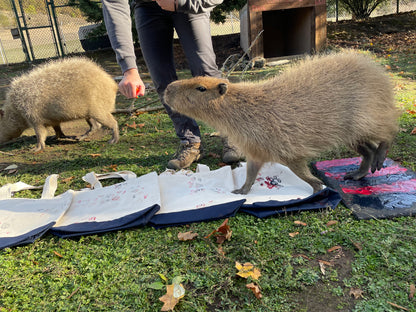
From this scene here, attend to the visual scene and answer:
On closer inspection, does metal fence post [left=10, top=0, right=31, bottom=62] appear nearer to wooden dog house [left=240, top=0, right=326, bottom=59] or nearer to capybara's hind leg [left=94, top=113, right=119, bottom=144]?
wooden dog house [left=240, top=0, right=326, bottom=59]

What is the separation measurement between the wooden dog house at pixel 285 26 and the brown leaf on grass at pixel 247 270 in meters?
6.43

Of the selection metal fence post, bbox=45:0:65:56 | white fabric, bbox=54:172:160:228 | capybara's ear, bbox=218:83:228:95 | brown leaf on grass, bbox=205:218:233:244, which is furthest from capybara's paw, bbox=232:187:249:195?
metal fence post, bbox=45:0:65:56

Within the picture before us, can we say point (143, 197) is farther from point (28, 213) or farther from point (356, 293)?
point (356, 293)

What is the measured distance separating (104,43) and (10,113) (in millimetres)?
7301

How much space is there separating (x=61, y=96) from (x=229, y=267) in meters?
3.38

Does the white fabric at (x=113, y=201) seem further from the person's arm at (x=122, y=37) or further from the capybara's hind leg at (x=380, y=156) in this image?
the capybara's hind leg at (x=380, y=156)

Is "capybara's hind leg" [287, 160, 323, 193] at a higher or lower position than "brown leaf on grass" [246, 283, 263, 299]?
higher

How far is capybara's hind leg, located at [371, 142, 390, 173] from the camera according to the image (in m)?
2.73

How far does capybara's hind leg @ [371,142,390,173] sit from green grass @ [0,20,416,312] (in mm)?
632

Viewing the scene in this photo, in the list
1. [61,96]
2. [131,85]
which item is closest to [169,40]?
[131,85]

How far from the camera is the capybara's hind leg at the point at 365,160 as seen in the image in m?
2.83

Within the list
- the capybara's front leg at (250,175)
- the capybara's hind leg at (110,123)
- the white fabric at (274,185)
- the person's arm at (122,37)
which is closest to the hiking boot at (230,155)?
the white fabric at (274,185)

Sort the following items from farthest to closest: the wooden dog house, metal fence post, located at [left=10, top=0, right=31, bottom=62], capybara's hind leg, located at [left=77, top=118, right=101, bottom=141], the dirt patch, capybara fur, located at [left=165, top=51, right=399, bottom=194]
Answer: metal fence post, located at [left=10, top=0, right=31, bottom=62] → the wooden dog house → capybara's hind leg, located at [left=77, top=118, right=101, bottom=141] → capybara fur, located at [left=165, top=51, right=399, bottom=194] → the dirt patch

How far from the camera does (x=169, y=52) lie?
3.40 metres
